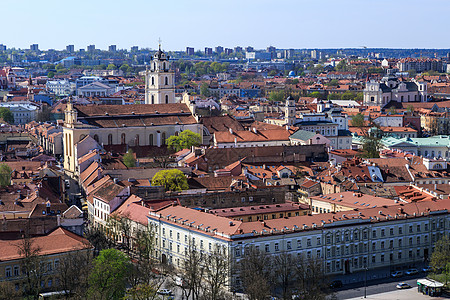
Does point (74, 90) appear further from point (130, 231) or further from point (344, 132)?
point (130, 231)

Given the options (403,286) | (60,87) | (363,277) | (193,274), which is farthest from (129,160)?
(60,87)

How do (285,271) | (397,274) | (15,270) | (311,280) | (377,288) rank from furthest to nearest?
(397,274)
(377,288)
(285,271)
(15,270)
(311,280)

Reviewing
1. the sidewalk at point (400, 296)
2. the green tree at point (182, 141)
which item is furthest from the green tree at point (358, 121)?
the sidewalk at point (400, 296)

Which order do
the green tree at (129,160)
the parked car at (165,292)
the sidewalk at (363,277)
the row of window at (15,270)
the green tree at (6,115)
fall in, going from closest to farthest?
1. the parked car at (165,292)
2. the row of window at (15,270)
3. the sidewalk at (363,277)
4. the green tree at (129,160)
5. the green tree at (6,115)

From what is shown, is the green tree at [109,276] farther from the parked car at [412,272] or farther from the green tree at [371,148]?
the green tree at [371,148]

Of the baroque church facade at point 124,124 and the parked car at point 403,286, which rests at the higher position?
the baroque church facade at point 124,124

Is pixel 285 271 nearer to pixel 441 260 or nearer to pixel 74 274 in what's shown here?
pixel 441 260

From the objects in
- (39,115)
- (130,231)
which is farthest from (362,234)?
(39,115)
